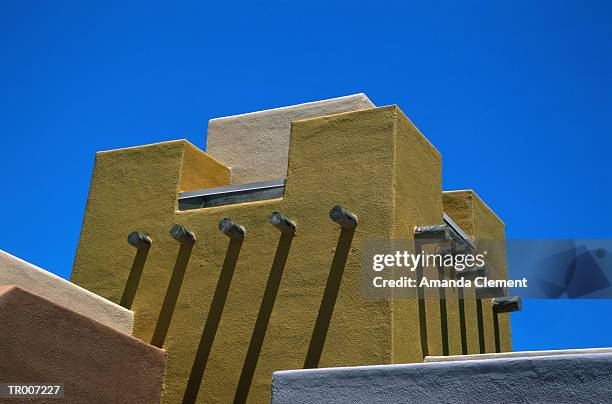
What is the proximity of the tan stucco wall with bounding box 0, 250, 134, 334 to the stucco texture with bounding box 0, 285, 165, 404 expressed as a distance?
22.9 inches

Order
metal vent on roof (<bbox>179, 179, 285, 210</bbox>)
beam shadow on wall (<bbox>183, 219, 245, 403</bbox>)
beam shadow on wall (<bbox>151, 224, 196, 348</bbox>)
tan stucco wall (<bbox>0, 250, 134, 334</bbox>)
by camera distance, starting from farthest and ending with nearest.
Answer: metal vent on roof (<bbox>179, 179, 285, 210</bbox>) → beam shadow on wall (<bbox>151, 224, 196, 348</bbox>) → beam shadow on wall (<bbox>183, 219, 245, 403</bbox>) → tan stucco wall (<bbox>0, 250, 134, 334</bbox>)

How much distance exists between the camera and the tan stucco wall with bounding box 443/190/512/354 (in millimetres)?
10148

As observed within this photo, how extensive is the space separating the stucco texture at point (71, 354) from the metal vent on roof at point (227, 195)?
6.50 ft

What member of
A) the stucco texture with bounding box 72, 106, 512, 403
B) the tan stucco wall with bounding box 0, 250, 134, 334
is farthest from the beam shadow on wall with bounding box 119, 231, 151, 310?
the tan stucco wall with bounding box 0, 250, 134, 334

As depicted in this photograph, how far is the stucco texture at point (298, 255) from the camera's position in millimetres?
7949

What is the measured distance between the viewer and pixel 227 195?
31.3ft

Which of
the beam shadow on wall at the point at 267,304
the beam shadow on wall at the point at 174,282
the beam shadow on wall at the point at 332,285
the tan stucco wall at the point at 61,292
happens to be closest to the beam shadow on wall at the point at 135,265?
the tan stucco wall at the point at 61,292

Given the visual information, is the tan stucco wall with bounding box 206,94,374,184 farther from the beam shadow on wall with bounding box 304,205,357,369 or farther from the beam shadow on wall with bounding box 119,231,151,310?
the beam shadow on wall with bounding box 304,205,357,369

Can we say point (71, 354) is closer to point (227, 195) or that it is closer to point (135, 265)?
point (135, 265)

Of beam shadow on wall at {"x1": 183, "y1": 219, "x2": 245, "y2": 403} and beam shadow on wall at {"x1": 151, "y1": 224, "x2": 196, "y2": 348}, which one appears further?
beam shadow on wall at {"x1": 151, "y1": 224, "x2": 196, "y2": 348}

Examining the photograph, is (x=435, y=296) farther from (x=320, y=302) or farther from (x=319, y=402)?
(x=319, y=402)

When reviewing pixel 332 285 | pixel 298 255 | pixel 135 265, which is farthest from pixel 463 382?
pixel 135 265

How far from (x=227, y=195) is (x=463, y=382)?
15.3 feet

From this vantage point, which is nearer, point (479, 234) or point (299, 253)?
point (299, 253)
